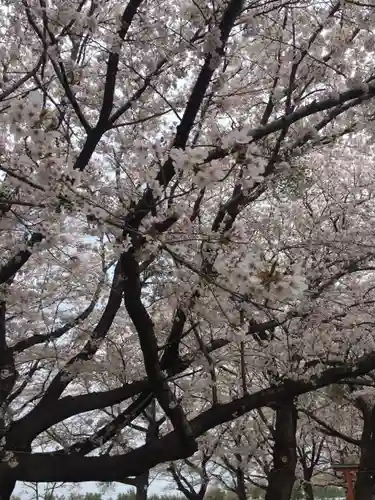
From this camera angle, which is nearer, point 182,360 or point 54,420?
point 54,420

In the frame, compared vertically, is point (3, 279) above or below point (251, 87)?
below

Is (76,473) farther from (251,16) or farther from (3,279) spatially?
(251,16)

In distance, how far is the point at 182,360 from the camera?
492 centimetres

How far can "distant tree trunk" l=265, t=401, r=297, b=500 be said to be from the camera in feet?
18.8

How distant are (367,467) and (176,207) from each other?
233 inches

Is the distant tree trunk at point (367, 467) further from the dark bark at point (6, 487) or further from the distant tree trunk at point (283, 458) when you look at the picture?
the dark bark at point (6, 487)

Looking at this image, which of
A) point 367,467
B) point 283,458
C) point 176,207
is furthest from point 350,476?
point 176,207

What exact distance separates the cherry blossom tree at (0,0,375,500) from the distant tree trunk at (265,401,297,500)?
24 mm

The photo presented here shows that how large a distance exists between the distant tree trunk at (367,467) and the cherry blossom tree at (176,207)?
1668 mm

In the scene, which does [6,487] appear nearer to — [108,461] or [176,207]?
[108,461]

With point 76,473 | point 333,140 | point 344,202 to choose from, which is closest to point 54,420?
point 76,473

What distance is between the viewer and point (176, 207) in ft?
8.90

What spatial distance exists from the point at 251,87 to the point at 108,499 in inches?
576

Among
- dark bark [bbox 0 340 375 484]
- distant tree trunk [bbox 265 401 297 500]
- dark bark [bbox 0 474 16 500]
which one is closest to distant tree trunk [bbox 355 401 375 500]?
distant tree trunk [bbox 265 401 297 500]
